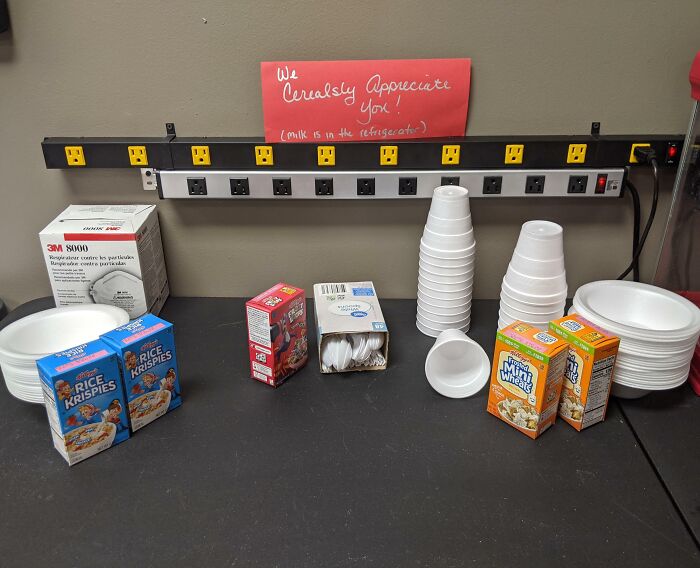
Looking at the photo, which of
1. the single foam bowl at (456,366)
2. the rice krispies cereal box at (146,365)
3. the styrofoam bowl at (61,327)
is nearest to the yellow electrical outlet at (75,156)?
the styrofoam bowl at (61,327)

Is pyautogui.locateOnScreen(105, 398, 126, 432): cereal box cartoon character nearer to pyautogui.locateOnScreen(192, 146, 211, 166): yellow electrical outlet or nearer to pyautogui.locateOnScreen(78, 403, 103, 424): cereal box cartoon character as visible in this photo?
pyautogui.locateOnScreen(78, 403, 103, 424): cereal box cartoon character

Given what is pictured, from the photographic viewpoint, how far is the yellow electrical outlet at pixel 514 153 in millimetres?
1412

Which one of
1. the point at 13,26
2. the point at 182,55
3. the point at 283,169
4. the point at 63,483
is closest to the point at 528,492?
the point at 63,483

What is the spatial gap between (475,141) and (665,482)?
0.85 metres

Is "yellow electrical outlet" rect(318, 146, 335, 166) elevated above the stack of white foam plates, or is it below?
above

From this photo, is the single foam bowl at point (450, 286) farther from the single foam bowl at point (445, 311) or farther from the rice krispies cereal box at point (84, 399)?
the rice krispies cereal box at point (84, 399)

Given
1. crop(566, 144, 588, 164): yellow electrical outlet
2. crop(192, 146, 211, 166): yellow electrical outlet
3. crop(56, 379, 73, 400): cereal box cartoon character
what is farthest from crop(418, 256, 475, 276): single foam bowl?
crop(56, 379, 73, 400): cereal box cartoon character

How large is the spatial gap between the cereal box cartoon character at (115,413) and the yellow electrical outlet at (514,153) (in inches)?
41.4

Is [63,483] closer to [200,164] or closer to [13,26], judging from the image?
[200,164]

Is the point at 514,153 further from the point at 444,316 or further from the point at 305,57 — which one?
the point at 305,57

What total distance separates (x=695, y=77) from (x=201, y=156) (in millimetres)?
1183

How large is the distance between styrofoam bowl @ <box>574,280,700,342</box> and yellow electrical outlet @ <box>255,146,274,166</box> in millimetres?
803

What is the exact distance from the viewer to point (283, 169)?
1454 millimetres

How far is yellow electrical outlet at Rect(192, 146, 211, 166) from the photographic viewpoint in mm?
1428
